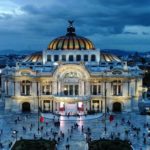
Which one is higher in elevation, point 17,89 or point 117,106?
point 17,89

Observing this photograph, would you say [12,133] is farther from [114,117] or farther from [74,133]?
[114,117]

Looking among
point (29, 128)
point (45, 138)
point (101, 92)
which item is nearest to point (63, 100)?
point (101, 92)

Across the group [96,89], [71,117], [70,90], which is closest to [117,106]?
[96,89]

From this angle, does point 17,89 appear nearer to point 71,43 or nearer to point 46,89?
point 46,89

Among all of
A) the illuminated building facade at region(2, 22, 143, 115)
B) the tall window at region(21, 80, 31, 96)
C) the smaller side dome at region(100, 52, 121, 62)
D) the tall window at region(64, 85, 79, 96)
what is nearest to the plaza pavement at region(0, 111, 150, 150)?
the illuminated building facade at region(2, 22, 143, 115)

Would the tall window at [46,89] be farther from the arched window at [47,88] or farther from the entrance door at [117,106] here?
the entrance door at [117,106]

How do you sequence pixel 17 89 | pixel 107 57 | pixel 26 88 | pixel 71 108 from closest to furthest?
pixel 71 108 → pixel 17 89 → pixel 26 88 → pixel 107 57

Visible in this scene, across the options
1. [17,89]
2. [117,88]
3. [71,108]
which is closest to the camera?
[71,108]
